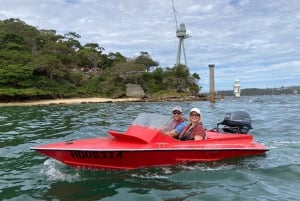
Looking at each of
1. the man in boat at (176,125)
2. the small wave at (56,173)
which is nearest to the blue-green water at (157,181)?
the small wave at (56,173)

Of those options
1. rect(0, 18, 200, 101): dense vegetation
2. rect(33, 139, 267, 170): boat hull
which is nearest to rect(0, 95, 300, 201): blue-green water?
rect(33, 139, 267, 170): boat hull

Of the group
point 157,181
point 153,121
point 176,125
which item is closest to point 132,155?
point 157,181

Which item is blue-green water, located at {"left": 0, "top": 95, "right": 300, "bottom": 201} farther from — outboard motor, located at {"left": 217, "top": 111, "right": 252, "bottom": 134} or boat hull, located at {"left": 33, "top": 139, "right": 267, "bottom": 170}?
outboard motor, located at {"left": 217, "top": 111, "right": 252, "bottom": 134}

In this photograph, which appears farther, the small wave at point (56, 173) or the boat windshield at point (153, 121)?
the boat windshield at point (153, 121)

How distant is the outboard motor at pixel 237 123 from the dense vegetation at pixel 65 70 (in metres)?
49.4

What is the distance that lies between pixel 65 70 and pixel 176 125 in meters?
62.1

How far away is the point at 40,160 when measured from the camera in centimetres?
1062

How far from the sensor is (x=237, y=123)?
1213 centimetres

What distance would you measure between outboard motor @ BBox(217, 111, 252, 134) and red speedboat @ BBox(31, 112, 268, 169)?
1438mm

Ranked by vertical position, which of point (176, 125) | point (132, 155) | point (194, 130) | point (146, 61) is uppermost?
point (146, 61)

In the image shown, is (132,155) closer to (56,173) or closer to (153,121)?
(153,121)

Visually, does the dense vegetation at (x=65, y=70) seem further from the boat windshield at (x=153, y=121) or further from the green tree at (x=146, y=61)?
the boat windshield at (x=153, y=121)

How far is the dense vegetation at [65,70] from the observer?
61.6 metres

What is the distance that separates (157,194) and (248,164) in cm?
365
